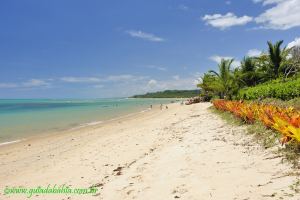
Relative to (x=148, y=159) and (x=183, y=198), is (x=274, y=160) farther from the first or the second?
(x=148, y=159)

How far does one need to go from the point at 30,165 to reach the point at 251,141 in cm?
614

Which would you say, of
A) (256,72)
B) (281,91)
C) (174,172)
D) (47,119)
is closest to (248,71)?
(256,72)

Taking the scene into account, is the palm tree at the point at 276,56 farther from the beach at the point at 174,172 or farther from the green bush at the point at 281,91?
the beach at the point at 174,172

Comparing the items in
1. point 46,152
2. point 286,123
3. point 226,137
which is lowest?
point 46,152

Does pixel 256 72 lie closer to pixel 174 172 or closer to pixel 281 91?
pixel 281 91

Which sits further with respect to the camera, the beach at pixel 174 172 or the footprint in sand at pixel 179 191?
the footprint in sand at pixel 179 191

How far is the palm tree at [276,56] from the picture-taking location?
33625 millimetres

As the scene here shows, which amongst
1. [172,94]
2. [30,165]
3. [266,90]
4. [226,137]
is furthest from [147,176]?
[172,94]

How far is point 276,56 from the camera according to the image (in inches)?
1342

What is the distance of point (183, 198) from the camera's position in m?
4.80

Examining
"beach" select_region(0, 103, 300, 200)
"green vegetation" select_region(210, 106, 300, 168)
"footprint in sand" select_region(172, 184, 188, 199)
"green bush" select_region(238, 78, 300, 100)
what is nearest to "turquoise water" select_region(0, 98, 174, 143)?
"beach" select_region(0, 103, 300, 200)

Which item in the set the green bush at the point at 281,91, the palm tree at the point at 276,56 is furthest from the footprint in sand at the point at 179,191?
the palm tree at the point at 276,56

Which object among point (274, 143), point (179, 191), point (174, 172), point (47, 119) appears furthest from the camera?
point (47, 119)

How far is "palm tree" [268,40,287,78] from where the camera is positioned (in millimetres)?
33625
